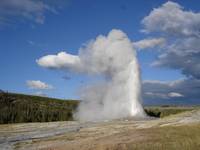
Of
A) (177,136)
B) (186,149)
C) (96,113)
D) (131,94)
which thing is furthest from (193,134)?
(96,113)

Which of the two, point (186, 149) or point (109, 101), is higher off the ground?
point (109, 101)

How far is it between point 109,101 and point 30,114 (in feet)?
124

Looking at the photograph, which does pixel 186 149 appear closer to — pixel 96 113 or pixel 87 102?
pixel 96 113

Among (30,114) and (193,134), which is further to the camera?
(30,114)

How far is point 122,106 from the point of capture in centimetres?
16950

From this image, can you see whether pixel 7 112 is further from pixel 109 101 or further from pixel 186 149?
pixel 186 149

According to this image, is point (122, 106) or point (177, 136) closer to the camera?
point (177, 136)

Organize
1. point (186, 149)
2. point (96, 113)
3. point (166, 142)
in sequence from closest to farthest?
point (186, 149) → point (166, 142) → point (96, 113)

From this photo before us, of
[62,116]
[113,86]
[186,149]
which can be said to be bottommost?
[186,149]

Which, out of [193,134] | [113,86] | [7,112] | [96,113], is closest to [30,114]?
[7,112]

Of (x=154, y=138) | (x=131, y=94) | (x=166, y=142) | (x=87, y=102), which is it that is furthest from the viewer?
(x=87, y=102)

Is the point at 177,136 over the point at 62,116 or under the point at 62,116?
under

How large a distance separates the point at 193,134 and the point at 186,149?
11.0 metres

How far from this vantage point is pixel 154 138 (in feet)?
150
